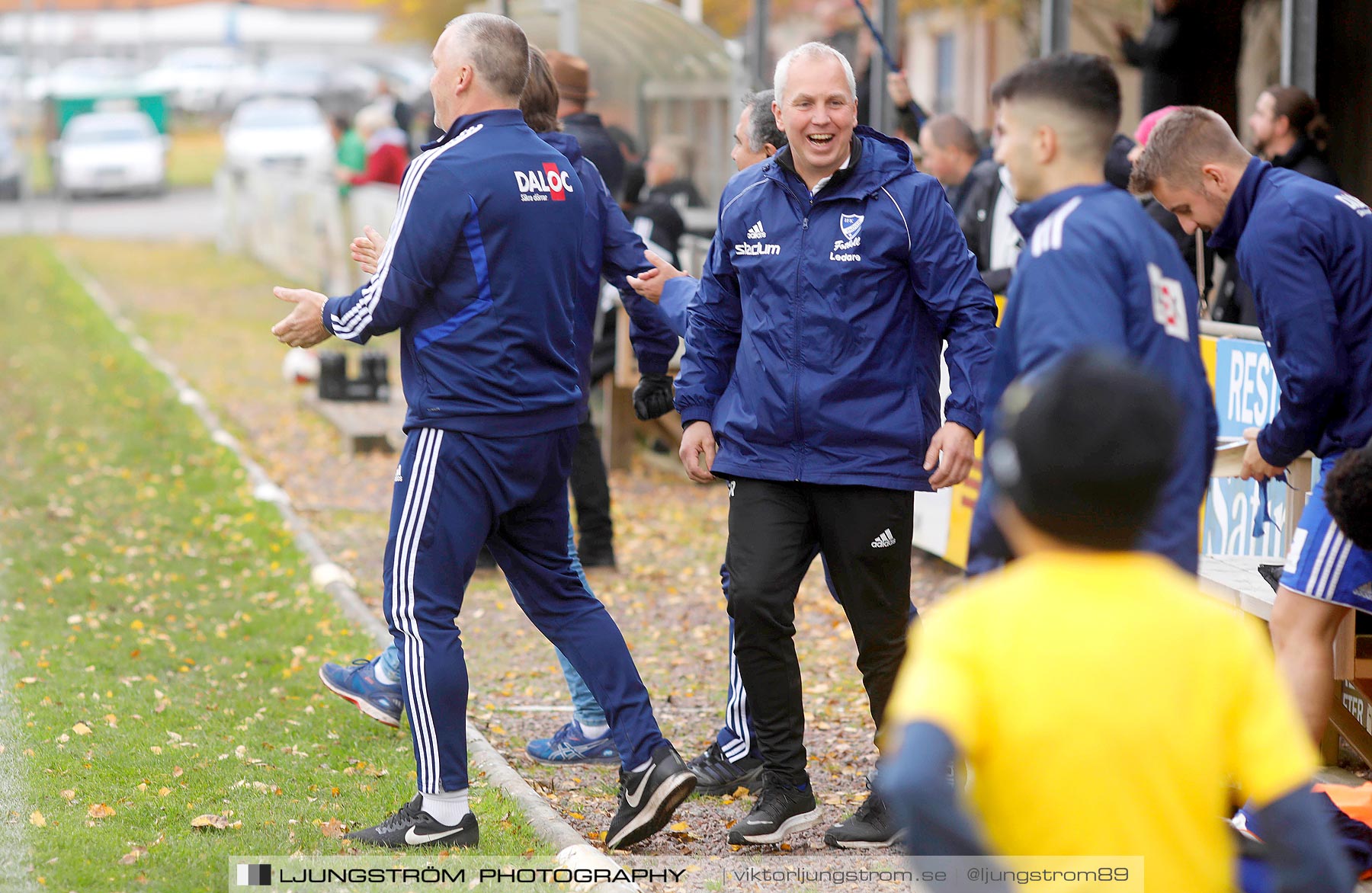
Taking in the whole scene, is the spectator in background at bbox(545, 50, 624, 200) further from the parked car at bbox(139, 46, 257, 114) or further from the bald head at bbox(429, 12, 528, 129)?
the parked car at bbox(139, 46, 257, 114)

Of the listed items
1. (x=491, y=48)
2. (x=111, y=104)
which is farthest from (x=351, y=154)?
(x=111, y=104)

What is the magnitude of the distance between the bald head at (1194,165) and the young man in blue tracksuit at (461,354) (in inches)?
63.1

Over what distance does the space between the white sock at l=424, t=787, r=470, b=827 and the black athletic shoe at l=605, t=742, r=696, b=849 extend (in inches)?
17.6

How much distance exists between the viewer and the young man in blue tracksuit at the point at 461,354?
14.7ft

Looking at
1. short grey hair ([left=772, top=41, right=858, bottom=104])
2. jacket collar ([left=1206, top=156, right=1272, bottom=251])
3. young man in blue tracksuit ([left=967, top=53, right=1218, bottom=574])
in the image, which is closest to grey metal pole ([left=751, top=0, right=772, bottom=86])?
short grey hair ([left=772, top=41, right=858, bottom=104])

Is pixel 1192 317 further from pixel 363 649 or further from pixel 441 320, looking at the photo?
pixel 363 649

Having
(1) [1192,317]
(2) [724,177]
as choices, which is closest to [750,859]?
(1) [1192,317]

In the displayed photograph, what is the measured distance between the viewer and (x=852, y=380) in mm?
4582

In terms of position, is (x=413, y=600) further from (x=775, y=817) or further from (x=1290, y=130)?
(x=1290, y=130)

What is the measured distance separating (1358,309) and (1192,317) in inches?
43.7

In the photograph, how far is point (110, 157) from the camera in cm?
4191

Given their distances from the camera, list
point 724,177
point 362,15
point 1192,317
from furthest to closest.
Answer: point 362,15 < point 724,177 < point 1192,317

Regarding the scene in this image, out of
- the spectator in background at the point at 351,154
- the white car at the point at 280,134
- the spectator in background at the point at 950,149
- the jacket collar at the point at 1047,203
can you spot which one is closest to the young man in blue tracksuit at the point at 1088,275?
the jacket collar at the point at 1047,203

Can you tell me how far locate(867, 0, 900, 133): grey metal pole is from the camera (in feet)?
40.9
